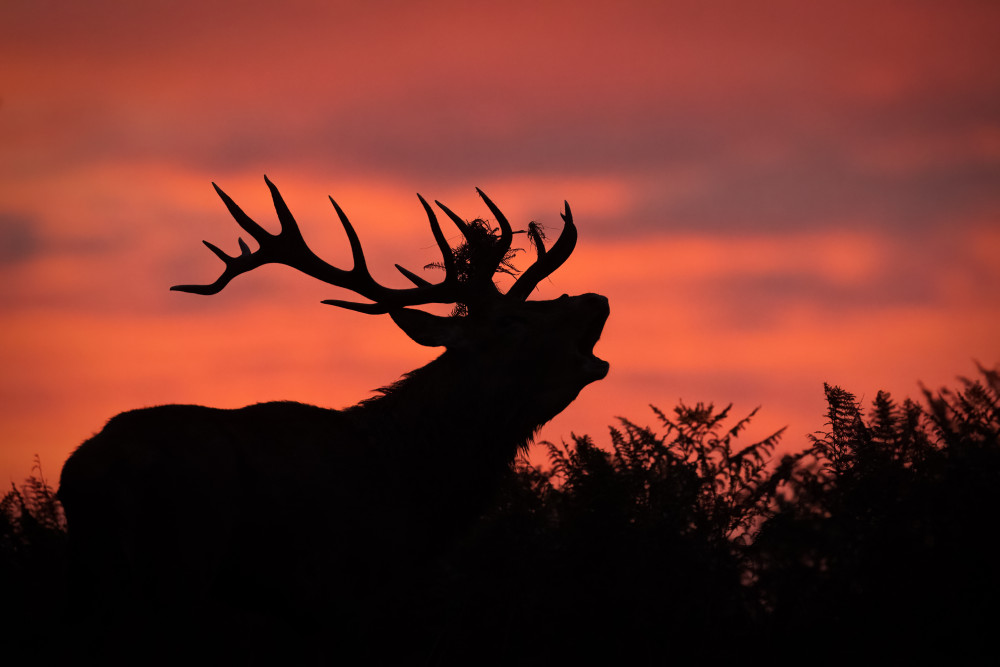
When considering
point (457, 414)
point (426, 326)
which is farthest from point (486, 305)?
point (457, 414)

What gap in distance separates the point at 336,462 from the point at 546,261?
95.0 inches

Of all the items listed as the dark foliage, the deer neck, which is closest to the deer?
the deer neck

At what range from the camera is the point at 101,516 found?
5.48m

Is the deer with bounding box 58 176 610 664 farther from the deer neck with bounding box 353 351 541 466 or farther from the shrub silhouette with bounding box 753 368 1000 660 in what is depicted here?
the shrub silhouette with bounding box 753 368 1000 660

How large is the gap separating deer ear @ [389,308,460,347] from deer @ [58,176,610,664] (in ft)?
0.04

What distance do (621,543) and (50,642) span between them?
11.5ft

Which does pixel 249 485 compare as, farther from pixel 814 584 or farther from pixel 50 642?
pixel 814 584

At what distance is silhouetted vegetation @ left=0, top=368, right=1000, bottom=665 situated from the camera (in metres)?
5.64

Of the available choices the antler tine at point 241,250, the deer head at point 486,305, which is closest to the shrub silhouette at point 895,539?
the deer head at point 486,305

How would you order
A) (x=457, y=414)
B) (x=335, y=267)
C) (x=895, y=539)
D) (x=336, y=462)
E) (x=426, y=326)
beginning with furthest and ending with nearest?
(x=335, y=267), (x=426, y=326), (x=457, y=414), (x=336, y=462), (x=895, y=539)

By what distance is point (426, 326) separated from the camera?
7617 millimetres

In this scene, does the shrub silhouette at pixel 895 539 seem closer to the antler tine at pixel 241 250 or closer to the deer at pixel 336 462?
the deer at pixel 336 462

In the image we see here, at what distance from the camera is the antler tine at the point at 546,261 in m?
8.00

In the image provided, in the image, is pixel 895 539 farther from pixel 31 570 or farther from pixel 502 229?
pixel 31 570
